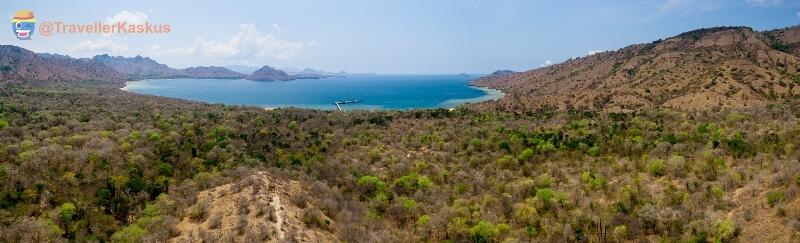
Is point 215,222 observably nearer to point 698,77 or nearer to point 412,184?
point 412,184

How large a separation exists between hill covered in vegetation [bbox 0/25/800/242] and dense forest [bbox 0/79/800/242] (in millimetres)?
136

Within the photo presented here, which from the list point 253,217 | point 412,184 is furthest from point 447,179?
point 253,217

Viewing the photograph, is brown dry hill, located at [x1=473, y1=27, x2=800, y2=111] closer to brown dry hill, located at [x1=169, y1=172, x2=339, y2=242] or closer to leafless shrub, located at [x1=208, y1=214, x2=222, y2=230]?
brown dry hill, located at [x1=169, y1=172, x2=339, y2=242]

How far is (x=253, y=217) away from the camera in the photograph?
2770cm

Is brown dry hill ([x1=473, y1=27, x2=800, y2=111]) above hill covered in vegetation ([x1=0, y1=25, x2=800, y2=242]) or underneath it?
above

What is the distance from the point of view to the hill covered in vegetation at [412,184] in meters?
26.7

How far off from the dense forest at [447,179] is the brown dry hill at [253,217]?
698mm

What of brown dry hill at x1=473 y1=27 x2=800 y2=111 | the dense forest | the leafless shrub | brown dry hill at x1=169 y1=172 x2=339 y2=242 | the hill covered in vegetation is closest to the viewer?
brown dry hill at x1=169 y1=172 x2=339 y2=242

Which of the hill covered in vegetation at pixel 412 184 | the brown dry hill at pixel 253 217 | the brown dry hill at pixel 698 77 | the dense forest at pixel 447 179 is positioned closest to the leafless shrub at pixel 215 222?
the brown dry hill at pixel 253 217

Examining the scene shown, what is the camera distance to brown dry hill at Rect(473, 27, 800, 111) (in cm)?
9069

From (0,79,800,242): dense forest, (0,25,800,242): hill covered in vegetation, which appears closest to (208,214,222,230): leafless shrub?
(0,25,800,242): hill covered in vegetation

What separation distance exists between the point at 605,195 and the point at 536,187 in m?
5.12

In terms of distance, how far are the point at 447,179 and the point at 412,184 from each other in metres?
3.94

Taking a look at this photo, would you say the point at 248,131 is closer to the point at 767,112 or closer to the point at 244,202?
the point at 244,202
